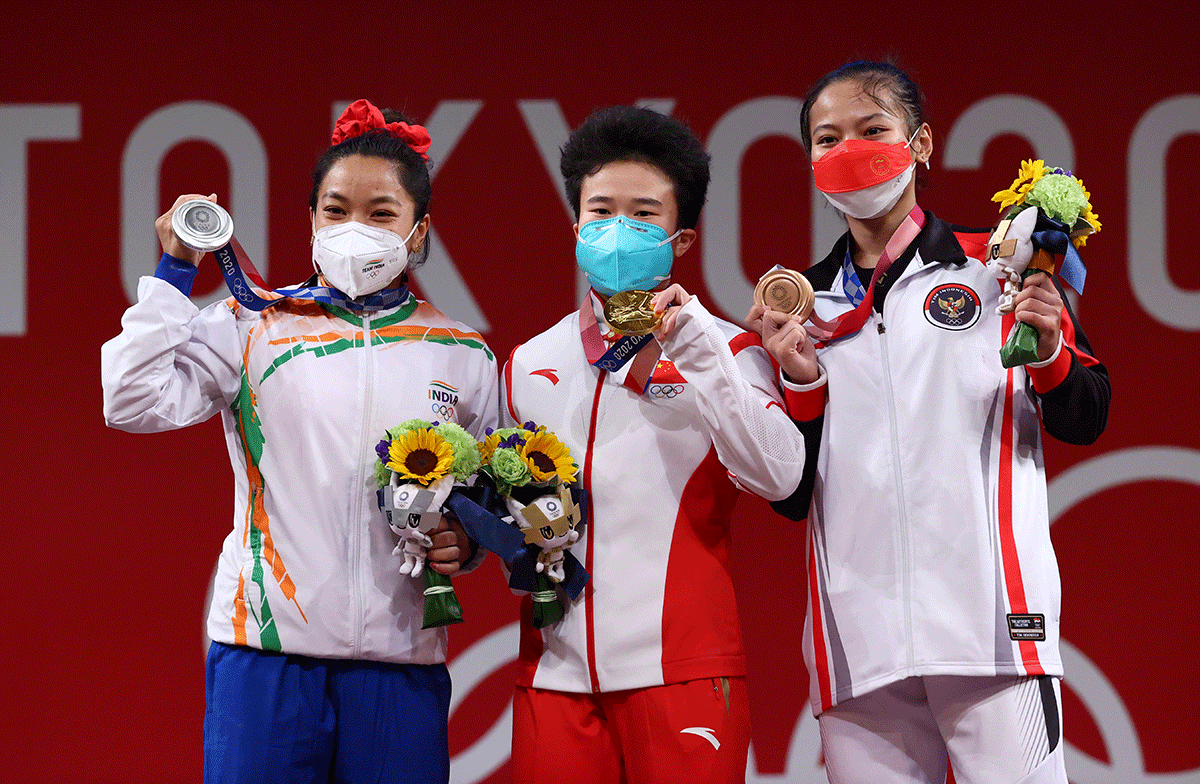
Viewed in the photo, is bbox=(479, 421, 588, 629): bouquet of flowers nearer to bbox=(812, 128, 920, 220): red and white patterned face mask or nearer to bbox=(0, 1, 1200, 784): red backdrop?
bbox=(812, 128, 920, 220): red and white patterned face mask

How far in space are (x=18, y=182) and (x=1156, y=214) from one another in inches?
180

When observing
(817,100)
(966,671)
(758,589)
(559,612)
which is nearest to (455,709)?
(758,589)

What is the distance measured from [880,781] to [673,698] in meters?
Answer: 0.47

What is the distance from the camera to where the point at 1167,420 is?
404 cm

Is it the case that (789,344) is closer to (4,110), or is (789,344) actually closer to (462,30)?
(462,30)

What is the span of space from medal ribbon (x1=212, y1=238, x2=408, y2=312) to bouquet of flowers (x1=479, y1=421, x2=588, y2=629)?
510 millimetres

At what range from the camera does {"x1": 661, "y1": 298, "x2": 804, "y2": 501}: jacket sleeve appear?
2.13 meters

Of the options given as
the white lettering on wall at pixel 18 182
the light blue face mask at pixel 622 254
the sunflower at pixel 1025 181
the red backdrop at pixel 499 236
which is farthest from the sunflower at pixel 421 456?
the white lettering on wall at pixel 18 182

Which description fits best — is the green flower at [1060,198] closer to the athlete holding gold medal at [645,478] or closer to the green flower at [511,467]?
the athlete holding gold medal at [645,478]

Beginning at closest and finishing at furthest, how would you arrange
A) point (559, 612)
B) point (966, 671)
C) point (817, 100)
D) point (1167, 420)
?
point (966, 671), point (559, 612), point (817, 100), point (1167, 420)

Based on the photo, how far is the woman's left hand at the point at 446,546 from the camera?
7.38 feet

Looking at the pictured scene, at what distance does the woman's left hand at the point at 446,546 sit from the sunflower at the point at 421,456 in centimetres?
13

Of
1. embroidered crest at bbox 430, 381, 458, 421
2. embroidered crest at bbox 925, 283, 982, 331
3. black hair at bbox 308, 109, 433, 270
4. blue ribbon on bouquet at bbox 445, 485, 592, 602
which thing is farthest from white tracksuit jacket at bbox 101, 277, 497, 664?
embroidered crest at bbox 925, 283, 982, 331

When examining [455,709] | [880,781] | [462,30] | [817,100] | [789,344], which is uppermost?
[462,30]
